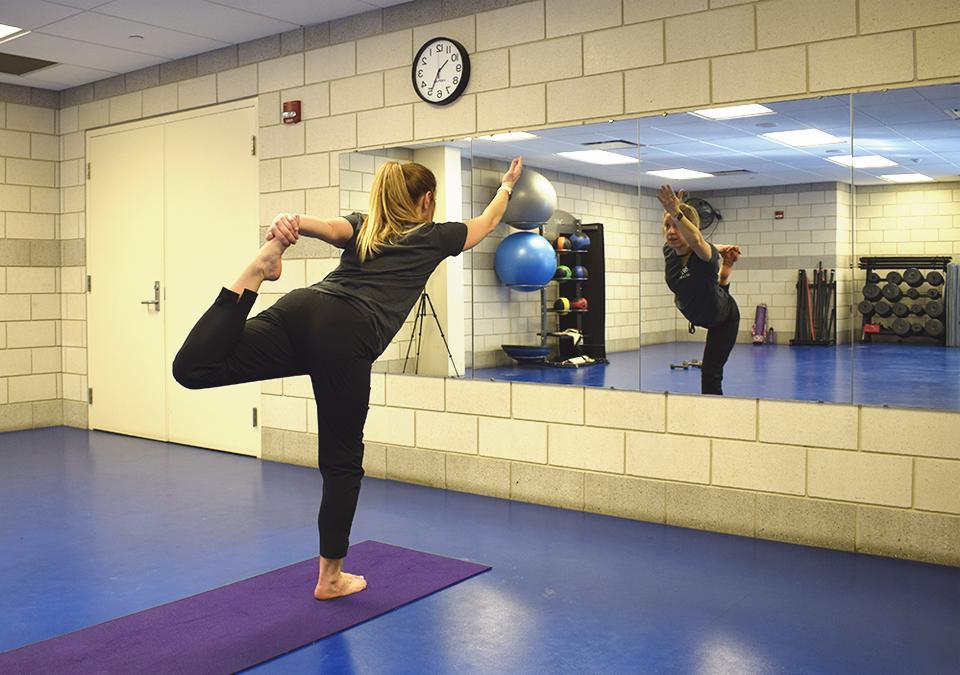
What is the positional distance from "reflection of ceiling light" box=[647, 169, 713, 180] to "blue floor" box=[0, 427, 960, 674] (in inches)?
64.8

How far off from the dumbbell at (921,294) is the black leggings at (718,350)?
0.72 m

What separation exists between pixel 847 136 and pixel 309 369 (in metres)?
2.43

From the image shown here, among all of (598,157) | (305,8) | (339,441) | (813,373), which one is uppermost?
(305,8)

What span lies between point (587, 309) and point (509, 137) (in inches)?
40.4

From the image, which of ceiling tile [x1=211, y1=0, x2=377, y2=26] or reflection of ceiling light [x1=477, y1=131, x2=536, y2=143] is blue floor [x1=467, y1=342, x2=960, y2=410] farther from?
ceiling tile [x1=211, y1=0, x2=377, y2=26]

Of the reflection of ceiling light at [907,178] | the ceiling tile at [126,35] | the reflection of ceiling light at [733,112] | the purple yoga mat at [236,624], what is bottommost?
the purple yoga mat at [236,624]

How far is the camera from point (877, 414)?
3824 millimetres

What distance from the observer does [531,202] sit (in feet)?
15.5

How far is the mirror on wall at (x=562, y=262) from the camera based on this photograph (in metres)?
4.47

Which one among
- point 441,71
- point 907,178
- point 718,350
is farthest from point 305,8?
point 907,178

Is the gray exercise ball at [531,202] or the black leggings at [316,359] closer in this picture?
the black leggings at [316,359]

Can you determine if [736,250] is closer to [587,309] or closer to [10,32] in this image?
[587,309]

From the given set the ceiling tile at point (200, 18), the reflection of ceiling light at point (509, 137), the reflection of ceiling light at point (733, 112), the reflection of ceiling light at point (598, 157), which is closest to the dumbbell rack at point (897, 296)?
the reflection of ceiling light at point (733, 112)

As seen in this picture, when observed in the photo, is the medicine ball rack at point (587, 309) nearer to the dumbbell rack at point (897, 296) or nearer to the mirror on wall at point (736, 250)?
the mirror on wall at point (736, 250)
